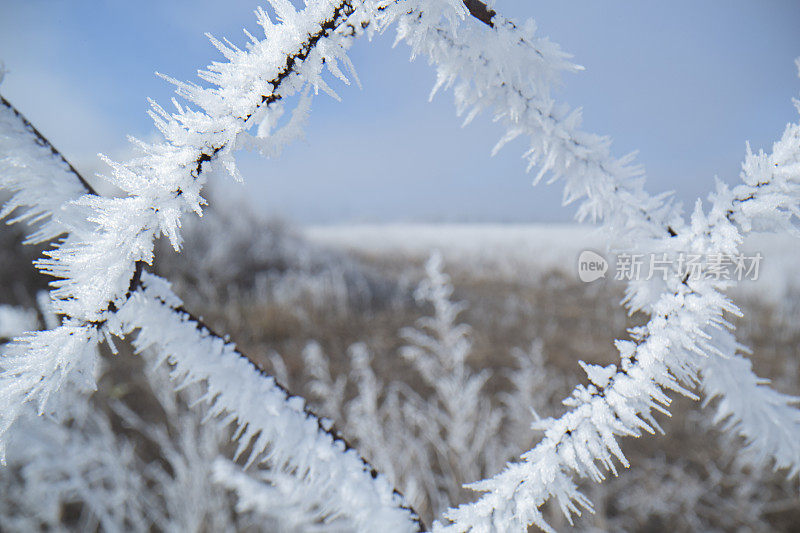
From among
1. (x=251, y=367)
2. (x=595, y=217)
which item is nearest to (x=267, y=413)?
(x=251, y=367)

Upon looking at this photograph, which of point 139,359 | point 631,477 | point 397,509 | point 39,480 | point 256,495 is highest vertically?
point 631,477

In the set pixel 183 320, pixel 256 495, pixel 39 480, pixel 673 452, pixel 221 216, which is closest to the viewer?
pixel 183 320

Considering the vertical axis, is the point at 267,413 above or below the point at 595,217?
below

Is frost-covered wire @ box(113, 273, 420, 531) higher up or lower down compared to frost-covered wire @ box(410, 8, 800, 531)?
lower down

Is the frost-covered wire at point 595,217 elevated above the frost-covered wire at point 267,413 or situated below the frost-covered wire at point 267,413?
above

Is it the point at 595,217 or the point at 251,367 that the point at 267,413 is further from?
the point at 595,217

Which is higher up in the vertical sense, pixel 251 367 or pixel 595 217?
pixel 595 217

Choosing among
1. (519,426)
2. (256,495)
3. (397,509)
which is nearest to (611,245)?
(397,509)

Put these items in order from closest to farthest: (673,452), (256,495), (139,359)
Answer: (256,495), (673,452), (139,359)

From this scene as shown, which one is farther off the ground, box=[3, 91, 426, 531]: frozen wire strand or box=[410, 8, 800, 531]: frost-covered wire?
box=[410, 8, 800, 531]: frost-covered wire

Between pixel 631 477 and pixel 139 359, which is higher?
pixel 631 477

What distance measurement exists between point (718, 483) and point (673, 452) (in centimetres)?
23

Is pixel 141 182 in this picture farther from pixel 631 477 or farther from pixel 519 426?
pixel 631 477

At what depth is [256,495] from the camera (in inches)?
28.7
